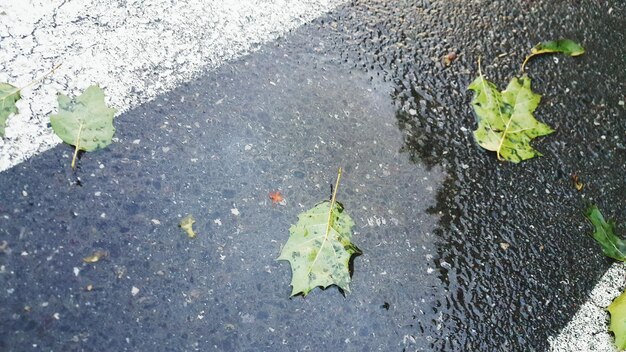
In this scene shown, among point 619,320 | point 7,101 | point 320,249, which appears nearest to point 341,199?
point 320,249

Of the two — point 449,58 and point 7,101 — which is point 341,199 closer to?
point 449,58

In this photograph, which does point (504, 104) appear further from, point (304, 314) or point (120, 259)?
point (120, 259)

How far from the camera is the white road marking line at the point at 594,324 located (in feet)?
6.32

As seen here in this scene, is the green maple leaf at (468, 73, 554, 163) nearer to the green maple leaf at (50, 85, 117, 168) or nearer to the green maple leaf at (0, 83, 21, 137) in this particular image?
the green maple leaf at (50, 85, 117, 168)

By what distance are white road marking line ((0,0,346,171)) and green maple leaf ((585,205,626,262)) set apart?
4.15ft

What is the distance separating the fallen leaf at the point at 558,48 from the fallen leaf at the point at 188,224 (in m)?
1.47

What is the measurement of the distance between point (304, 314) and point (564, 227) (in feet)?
3.20

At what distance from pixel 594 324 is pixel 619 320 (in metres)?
0.08

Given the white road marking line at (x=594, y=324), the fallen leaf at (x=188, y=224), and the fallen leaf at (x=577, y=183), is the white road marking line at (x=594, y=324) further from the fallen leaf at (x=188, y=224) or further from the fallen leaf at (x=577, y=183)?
the fallen leaf at (x=188, y=224)

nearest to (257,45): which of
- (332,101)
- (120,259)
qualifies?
(332,101)

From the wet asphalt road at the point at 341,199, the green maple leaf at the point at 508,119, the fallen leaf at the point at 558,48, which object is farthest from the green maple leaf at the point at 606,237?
the fallen leaf at the point at 558,48

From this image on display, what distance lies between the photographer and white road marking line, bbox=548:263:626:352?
1.93 metres

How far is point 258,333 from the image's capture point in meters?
1.77

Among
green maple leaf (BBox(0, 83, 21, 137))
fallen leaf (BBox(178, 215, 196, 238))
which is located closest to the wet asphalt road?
fallen leaf (BBox(178, 215, 196, 238))
